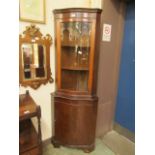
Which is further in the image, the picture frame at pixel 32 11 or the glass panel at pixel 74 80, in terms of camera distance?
the glass panel at pixel 74 80

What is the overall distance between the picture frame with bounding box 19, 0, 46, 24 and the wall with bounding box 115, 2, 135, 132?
123 cm

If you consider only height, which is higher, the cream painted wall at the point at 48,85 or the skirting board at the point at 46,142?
the cream painted wall at the point at 48,85

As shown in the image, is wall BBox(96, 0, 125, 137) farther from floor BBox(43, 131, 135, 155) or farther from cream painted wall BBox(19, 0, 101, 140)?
cream painted wall BBox(19, 0, 101, 140)

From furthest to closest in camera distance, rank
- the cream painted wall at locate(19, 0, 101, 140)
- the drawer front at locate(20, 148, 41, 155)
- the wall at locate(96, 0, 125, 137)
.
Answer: the wall at locate(96, 0, 125, 137)
the cream painted wall at locate(19, 0, 101, 140)
the drawer front at locate(20, 148, 41, 155)

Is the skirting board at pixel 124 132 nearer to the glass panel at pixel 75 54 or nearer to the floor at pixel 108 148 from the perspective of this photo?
the floor at pixel 108 148

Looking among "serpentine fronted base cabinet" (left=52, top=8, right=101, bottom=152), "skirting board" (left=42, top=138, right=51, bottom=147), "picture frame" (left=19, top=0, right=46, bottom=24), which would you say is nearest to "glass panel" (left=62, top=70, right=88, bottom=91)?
"serpentine fronted base cabinet" (left=52, top=8, right=101, bottom=152)

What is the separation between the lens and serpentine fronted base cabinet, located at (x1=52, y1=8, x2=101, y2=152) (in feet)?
5.81

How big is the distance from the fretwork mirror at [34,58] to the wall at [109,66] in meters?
0.75

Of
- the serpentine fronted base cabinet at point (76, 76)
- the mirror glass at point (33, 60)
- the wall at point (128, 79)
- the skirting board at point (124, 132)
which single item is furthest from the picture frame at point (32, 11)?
the skirting board at point (124, 132)

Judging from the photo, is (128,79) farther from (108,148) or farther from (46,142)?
(46,142)

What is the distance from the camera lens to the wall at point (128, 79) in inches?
89.3
